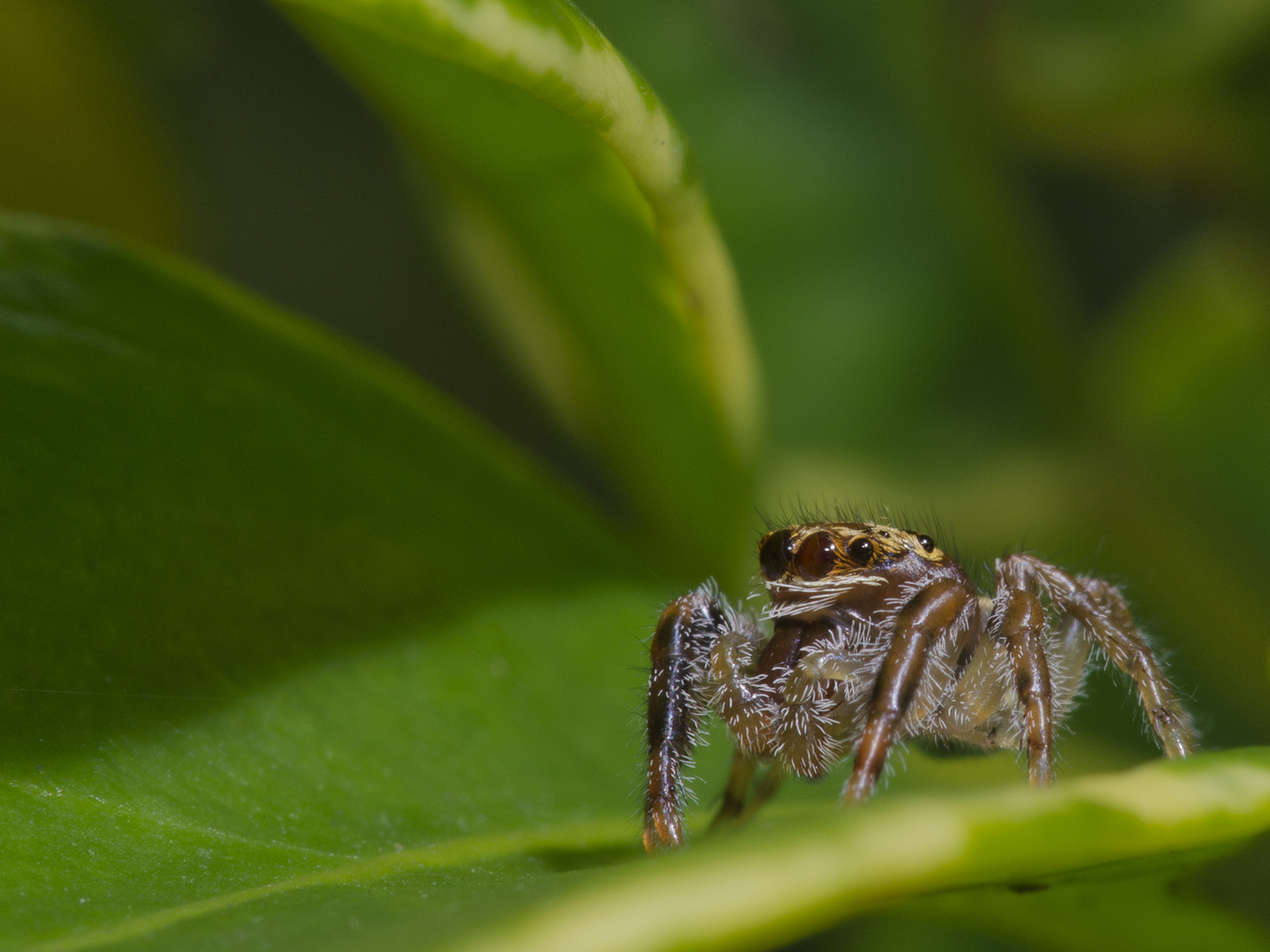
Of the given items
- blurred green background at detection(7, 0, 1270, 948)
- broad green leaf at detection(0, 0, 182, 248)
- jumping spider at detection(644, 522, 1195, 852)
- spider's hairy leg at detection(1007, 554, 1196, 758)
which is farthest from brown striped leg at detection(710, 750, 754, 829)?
broad green leaf at detection(0, 0, 182, 248)

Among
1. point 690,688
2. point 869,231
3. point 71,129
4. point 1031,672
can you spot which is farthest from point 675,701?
point 71,129

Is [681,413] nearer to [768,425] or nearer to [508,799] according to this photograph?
[508,799]

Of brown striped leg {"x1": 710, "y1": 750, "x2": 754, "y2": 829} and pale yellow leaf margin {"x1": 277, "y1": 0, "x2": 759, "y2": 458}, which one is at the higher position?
pale yellow leaf margin {"x1": 277, "y1": 0, "x2": 759, "y2": 458}

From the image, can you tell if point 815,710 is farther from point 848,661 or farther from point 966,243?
point 966,243

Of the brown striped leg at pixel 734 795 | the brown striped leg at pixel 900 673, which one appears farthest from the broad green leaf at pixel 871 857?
the brown striped leg at pixel 734 795

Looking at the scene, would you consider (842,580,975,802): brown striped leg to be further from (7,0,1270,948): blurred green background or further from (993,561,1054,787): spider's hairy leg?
(7,0,1270,948): blurred green background

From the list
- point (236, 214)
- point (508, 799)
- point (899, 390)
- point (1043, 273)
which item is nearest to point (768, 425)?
point (899, 390)
